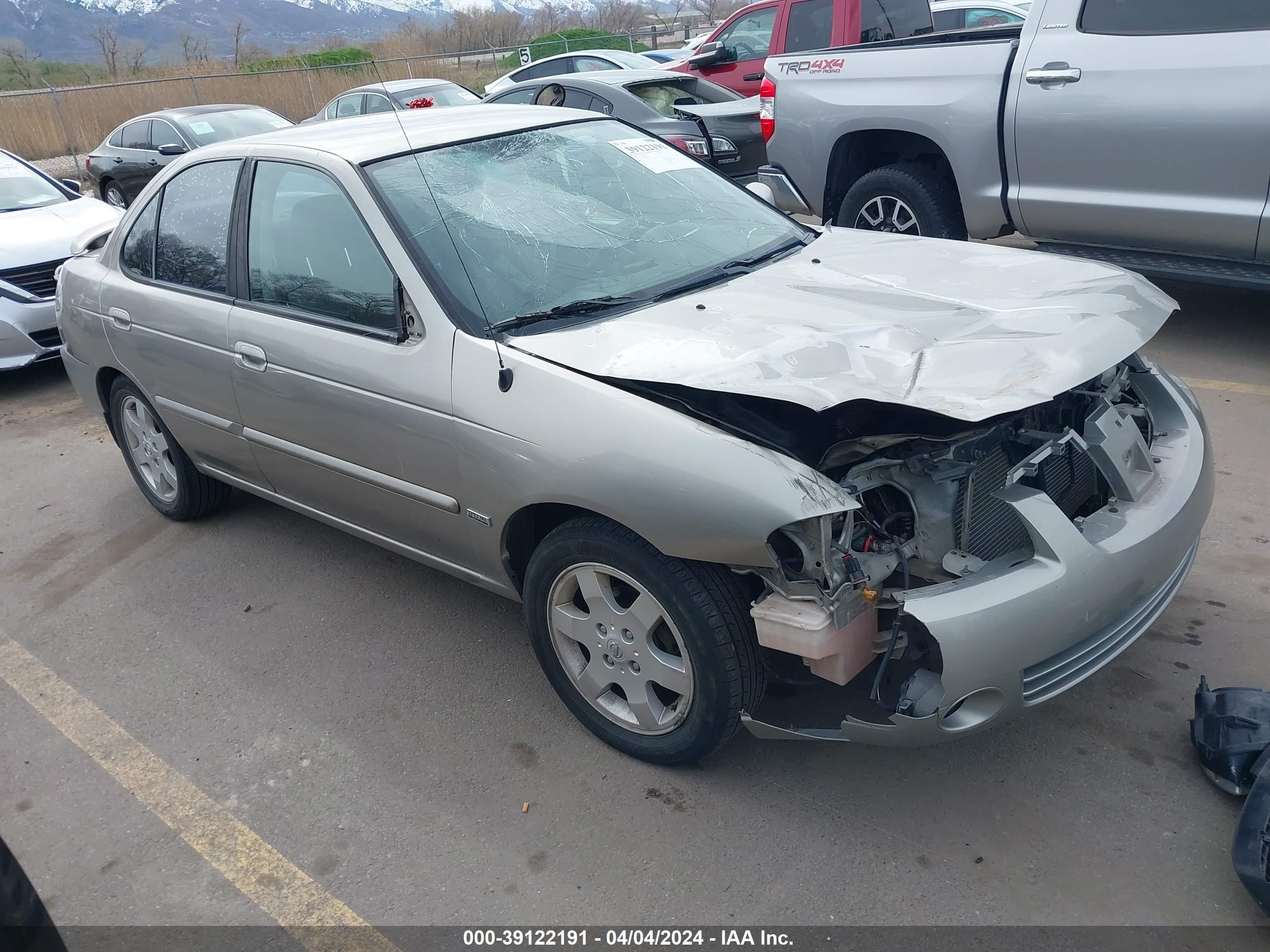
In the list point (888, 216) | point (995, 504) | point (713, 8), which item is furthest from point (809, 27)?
point (713, 8)

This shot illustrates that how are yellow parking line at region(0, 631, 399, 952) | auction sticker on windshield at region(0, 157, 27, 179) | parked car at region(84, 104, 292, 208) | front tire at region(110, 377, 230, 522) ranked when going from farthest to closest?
parked car at region(84, 104, 292, 208)
auction sticker on windshield at region(0, 157, 27, 179)
front tire at region(110, 377, 230, 522)
yellow parking line at region(0, 631, 399, 952)

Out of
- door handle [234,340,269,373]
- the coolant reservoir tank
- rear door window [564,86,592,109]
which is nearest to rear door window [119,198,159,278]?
door handle [234,340,269,373]

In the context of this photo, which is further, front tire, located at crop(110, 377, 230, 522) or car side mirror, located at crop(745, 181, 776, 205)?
front tire, located at crop(110, 377, 230, 522)

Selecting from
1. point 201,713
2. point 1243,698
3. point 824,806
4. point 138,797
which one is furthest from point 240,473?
point 1243,698

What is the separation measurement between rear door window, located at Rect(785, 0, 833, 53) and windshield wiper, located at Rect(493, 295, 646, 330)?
8.02 m

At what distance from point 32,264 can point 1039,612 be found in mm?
7470

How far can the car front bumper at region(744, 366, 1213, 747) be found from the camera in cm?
237

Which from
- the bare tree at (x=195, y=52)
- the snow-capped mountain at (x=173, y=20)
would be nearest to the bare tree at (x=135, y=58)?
the bare tree at (x=195, y=52)

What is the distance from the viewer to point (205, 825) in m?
3.00

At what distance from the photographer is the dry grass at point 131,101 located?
1978cm

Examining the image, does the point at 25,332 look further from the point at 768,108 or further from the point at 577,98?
the point at 768,108

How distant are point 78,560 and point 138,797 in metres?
2.00

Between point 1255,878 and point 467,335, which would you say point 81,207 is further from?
point 1255,878

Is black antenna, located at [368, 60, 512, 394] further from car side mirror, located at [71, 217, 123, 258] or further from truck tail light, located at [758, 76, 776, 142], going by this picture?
truck tail light, located at [758, 76, 776, 142]
